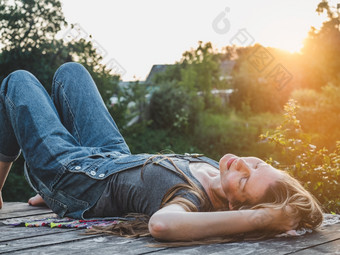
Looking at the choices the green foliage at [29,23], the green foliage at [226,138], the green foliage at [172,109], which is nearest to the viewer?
the green foliage at [29,23]

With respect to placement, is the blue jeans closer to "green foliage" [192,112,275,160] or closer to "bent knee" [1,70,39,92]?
"bent knee" [1,70,39,92]

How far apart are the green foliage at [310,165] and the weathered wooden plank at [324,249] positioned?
1345 millimetres

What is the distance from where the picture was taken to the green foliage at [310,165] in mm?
3326

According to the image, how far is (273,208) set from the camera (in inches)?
77.1

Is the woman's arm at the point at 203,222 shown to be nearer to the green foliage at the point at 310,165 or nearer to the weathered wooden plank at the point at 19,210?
the weathered wooden plank at the point at 19,210

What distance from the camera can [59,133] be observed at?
2645 mm

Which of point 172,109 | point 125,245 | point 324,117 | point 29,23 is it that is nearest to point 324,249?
point 125,245

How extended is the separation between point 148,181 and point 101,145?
68cm

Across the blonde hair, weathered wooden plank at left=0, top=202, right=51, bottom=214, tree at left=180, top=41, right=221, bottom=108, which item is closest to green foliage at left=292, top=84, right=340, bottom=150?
weathered wooden plank at left=0, top=202, right=51, bottom=214

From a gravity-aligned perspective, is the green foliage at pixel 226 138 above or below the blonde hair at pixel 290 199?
below

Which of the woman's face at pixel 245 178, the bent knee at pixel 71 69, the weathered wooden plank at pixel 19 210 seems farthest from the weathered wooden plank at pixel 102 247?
the bent knee at pixel 71 69

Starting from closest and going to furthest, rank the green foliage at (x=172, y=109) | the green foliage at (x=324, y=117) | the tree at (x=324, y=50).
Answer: the green foliage at (x=324, y=117), the tree at (x=324, y=50), the green foliage at (x=172, y=109)

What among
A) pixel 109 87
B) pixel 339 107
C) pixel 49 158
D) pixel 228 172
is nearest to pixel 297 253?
pixel 228 172

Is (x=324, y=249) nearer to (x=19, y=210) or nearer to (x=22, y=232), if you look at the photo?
(x=22, y=232)
